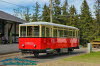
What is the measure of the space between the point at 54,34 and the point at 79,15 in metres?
37.9

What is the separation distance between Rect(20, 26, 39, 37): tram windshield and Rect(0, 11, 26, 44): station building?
27.2ft

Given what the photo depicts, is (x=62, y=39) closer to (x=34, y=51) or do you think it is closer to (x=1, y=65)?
(x=34, y=51)

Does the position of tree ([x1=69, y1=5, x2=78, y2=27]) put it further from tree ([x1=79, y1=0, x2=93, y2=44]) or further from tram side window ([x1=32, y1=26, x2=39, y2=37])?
tram side window ([x1=32, y1=26, x2=39, y2=37])

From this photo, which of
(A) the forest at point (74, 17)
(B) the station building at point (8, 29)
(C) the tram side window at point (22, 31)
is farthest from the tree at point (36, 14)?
(C) the tram side window at point (22, 31)

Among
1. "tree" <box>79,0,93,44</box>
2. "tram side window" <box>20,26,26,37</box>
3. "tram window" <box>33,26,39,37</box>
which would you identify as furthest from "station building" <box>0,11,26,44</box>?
"tree" <box>79,0,93,44</box>

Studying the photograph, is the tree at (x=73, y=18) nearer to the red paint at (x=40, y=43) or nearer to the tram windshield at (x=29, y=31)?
the red paint at (x=40, y=43)

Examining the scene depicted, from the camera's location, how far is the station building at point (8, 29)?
28.2 m

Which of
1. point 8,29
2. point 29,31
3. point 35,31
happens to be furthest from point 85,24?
point 35,31

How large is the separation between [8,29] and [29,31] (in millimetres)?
11677

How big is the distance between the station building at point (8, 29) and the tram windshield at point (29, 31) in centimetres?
830

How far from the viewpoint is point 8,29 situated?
30.2 meters

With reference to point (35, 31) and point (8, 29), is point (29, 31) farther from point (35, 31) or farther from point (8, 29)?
point (8, 29)

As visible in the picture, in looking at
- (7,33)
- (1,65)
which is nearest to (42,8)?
(7,33)

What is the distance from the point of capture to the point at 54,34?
2048cm
